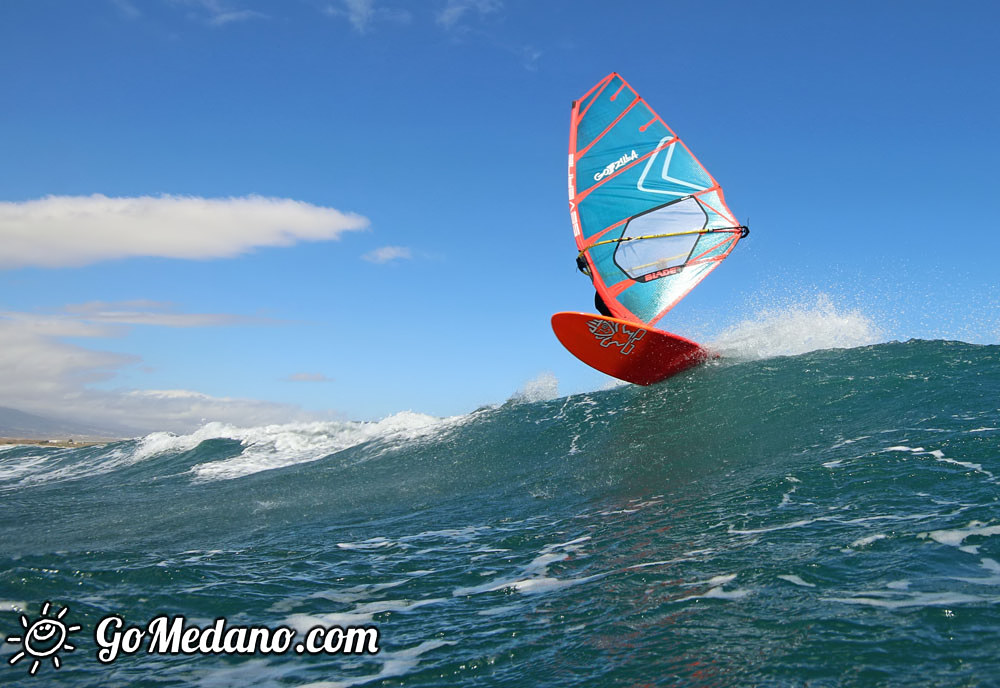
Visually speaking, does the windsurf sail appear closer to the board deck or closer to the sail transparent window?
the sail transparent window

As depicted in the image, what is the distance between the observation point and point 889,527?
484 centimetres

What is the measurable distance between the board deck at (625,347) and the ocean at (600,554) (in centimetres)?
155

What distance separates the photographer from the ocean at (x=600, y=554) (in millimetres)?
3451

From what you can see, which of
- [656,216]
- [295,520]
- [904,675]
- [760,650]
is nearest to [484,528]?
[295,520]

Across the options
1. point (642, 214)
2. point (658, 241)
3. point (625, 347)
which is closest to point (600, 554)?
point (625, 347)

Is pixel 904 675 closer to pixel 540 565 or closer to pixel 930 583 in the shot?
pixel 930 583

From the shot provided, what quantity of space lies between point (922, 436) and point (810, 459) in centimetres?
125

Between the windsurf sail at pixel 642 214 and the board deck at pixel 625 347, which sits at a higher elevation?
the windsurf sail at pixel 642 214

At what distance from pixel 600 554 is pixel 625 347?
7853 mm

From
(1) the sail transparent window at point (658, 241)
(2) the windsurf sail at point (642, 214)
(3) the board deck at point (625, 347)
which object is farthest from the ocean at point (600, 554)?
(1) the sail transparent window at point (658, 241)

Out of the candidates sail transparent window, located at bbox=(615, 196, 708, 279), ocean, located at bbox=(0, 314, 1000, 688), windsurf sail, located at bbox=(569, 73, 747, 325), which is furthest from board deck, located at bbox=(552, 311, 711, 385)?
sail transparent window, located at bbox=(615, 196, 708, 279)

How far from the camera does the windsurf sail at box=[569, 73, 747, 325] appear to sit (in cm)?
1395

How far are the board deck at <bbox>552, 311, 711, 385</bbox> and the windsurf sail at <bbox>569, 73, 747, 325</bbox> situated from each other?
0.84 meters

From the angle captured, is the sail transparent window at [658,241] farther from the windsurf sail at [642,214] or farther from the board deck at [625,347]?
the board deck at [625,347]
